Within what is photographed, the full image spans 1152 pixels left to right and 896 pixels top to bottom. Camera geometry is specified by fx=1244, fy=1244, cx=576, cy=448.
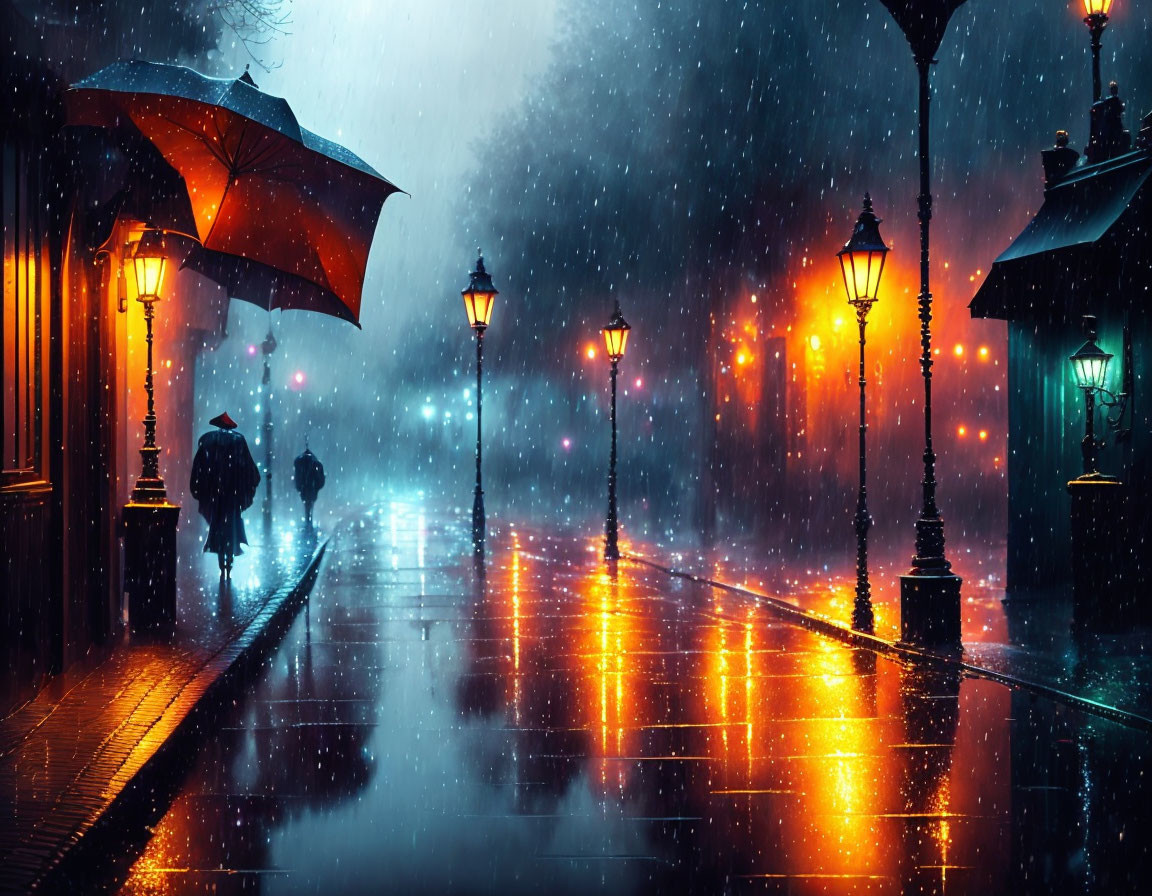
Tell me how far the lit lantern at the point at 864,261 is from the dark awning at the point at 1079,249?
10.5 ft

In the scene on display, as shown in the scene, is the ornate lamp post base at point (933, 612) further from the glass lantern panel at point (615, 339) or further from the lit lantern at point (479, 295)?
the lit lantern at point (479, 295)

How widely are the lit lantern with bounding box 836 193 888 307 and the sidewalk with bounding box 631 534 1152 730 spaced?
357 centimetres

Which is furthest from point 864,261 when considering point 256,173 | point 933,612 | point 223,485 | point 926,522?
point 223,485

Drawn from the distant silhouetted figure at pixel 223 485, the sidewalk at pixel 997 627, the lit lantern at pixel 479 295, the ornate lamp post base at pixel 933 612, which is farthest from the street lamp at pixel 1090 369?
the lit lantern at pixel 479 295

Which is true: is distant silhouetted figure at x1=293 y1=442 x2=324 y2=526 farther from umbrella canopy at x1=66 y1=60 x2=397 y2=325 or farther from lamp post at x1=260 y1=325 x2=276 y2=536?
umbrella canopy at x1=66 y1=60 x2=397 y2=325

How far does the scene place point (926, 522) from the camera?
12484 millimetres

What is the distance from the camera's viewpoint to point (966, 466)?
148 feet

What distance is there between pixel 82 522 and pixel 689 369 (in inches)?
1608

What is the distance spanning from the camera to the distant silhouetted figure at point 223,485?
1689cm

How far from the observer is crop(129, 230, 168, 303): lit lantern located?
1160 centimetres

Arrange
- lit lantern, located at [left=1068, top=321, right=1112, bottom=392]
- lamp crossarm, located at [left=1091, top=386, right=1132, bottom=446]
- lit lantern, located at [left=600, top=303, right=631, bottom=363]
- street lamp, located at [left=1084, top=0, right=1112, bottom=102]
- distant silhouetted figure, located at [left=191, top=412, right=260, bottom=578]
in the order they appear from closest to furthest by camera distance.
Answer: lit lantern, located at [left=1068, top=321, right=1112, bottom=392] → lamp crossarm, located at [left=1091, top=386, right=1132, bottom=446] → distant silhouetted figure, located at [left=191, top=412, right=260, bottom=578] → street lamp, located at [left=1084, top=0, right=1112, bottom=102] → lit lantern, located at [left=600, top=303, right=631, bottom=363]

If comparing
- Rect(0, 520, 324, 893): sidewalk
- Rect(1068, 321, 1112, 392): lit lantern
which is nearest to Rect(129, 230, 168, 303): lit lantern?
Rect(0, 520, 324, 893): sidewalk

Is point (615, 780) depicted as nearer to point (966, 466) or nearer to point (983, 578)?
point (983, 578)

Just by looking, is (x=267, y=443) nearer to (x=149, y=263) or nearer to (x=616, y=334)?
(x=616, y=334)
